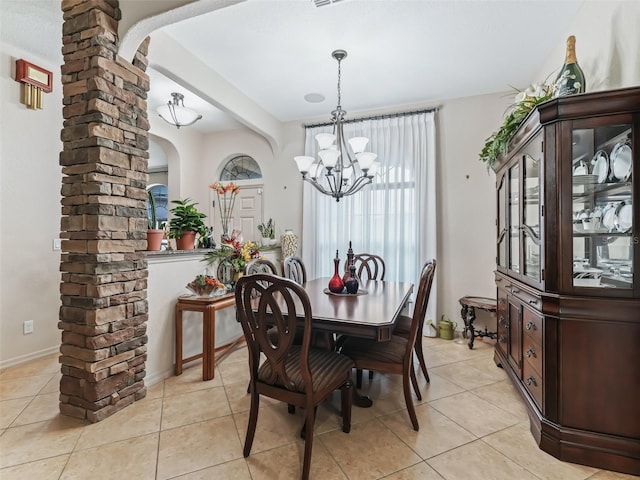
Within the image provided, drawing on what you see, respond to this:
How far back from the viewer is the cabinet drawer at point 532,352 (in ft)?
6.02

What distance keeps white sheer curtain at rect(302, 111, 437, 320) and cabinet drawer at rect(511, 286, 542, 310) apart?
1.62m

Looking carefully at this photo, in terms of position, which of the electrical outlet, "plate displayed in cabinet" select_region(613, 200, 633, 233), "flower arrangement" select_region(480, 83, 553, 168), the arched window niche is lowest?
the electrical outlet

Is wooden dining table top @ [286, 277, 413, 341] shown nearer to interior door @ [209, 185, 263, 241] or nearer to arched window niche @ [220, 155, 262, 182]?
interior door @ [209, 185, 263, 241]

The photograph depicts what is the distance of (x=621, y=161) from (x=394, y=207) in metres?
2.46

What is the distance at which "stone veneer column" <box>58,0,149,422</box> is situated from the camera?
78.7 inches

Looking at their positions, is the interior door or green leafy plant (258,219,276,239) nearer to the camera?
green leafy plant (258,219,276,239)

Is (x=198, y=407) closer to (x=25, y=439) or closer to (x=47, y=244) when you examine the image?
(x=25, y=439)

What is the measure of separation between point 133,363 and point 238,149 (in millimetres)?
3734

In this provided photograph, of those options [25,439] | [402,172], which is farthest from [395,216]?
[25,439]

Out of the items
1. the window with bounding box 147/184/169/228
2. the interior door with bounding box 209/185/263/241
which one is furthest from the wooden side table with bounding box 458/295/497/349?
the window with bounding box 147/184/169/228

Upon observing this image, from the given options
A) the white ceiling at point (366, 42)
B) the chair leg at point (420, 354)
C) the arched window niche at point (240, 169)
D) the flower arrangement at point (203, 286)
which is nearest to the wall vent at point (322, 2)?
the white ceiling at point (366, 42)

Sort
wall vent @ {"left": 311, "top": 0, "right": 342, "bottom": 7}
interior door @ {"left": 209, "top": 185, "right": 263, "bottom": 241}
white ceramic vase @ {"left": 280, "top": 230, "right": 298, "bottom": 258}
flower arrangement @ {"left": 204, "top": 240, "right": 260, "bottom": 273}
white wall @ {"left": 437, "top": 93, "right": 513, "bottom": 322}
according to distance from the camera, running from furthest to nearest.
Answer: interior door @ {"left": 209, "top": 185, "right": 263, "bottom": 241} < white ceramic vase @ {"left": 280, "top": 230, "right": 298, "bottom": 258} < white wall @ {"left": 437, "top": 93, "right": 513, "bottom": 322} < flower arrangement @ {"left": 204, "top": 240, "right": 260, "bottom": 273} < wall vent @ {"left": 311, "top": 0, "right": 342, "bottom": 7}

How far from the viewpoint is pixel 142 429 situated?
1925mm

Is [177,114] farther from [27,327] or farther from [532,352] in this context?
[532,352]
